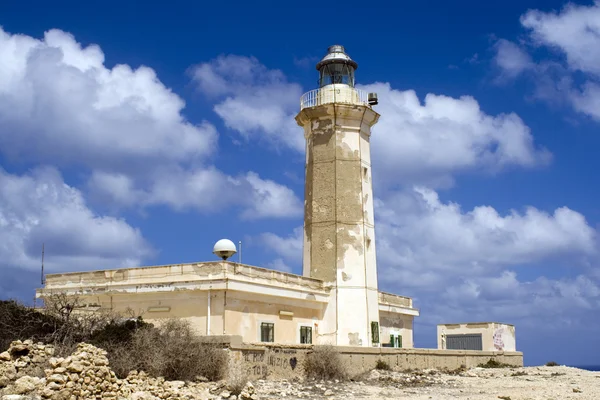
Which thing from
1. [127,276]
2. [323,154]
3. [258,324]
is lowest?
[258,324]

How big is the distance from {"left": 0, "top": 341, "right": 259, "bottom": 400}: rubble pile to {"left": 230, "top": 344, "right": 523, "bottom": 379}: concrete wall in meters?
2.77

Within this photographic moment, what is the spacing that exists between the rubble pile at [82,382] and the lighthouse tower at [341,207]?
1084 cm

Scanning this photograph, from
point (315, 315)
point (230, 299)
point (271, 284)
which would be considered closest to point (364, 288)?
point (315, 315)

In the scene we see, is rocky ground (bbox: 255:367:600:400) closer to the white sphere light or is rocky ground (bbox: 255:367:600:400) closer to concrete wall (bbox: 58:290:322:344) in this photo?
concrete wall (bbox: 58:290:322:344)

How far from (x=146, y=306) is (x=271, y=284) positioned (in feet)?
14.7

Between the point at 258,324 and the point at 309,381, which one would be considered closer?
the point at 309,381

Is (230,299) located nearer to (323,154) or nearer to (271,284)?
(271,284)

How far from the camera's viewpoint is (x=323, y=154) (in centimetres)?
2955

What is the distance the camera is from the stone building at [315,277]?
23844mm

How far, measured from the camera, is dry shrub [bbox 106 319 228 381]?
17594mm

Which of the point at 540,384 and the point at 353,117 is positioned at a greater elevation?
the point at 353,117

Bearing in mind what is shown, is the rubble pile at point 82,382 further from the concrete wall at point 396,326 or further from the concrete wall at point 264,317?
the concrete wall at point 396,326

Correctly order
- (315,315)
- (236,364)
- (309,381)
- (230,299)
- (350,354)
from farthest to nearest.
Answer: (315,315) → (350,354) → (230,299) → (309,381) → (236,364)

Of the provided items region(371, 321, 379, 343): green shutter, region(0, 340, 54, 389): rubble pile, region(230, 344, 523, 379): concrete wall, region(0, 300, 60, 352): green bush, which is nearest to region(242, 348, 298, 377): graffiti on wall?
region(230, 344, 523, 379): concrete wall
